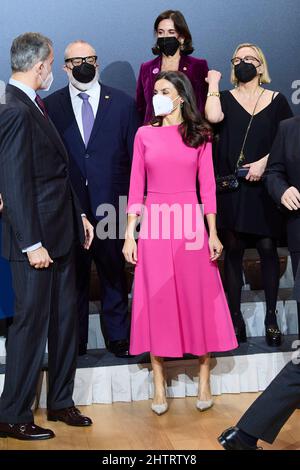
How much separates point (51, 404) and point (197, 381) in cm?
78

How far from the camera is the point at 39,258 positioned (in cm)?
362

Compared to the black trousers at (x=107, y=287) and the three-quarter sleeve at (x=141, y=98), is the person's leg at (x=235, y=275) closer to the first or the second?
the black trousers at (x=107, y=287)

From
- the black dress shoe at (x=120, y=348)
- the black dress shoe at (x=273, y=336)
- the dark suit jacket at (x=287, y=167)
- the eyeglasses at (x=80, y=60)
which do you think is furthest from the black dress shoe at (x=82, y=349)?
the eyeglasses at (x=80, y=60)

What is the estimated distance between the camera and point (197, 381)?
432 centimetres

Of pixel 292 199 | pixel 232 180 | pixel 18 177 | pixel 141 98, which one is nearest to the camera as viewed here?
pixel 18 177

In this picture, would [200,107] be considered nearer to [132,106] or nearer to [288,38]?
[132,106]

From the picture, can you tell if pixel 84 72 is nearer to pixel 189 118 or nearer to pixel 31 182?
pixel 189 118

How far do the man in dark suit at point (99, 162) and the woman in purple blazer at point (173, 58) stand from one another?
0.69ft

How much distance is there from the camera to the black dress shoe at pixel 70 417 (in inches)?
154

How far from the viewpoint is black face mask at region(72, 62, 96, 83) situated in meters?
4.33

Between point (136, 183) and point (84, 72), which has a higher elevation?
point (84, 72)

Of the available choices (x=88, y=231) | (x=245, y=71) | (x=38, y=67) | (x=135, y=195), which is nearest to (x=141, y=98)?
(x=245, y=71)

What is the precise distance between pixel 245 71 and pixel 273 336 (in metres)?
1.37

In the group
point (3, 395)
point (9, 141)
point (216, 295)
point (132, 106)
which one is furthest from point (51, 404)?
point (132, 106)
